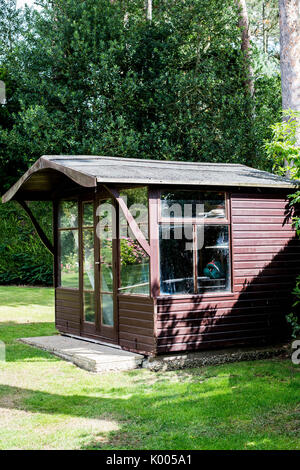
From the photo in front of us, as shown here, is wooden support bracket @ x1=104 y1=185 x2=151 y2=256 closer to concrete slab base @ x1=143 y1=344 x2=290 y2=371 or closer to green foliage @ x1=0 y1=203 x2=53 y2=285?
concrete slab base @ x1=143 y1=344 x2=290 y2=371

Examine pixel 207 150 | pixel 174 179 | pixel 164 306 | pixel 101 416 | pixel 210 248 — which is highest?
pixel 207 150

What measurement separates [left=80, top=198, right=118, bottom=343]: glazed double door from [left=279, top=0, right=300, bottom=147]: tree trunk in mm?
4850

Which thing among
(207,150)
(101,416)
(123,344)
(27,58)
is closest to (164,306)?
(123,344)

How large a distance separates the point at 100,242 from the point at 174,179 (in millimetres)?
1770

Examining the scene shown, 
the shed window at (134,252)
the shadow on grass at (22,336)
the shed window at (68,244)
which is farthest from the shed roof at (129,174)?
the shadow on grass at (22,336)

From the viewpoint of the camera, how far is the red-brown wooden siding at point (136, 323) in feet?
24.0

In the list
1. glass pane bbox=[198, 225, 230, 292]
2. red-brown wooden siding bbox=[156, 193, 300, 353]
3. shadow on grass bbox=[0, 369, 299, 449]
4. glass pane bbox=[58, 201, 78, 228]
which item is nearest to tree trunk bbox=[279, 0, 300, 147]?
red-brown wooden siding bbox=[156, 193, 300, 353]

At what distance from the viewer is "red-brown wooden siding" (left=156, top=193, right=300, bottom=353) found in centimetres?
741

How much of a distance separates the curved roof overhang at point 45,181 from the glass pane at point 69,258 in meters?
0.75

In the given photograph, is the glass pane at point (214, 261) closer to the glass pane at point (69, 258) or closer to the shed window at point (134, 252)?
the shed window at point (134, 252)

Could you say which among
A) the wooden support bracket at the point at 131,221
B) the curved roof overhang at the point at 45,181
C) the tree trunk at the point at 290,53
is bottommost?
the wooden support bracket at the point at 131,221

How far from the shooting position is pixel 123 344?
312 inches

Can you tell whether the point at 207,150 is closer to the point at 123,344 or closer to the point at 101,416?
the point at 123,344

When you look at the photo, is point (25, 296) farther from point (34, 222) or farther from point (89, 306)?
point (89, 306)
